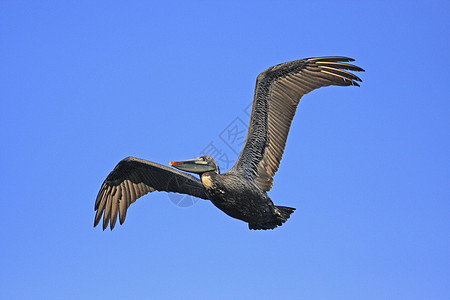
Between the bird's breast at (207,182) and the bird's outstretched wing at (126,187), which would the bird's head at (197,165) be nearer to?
the bird's breast at (207,182)

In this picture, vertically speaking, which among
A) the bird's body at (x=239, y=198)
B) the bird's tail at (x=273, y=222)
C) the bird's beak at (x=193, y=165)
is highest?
the bird's beak at (x=193, y=165)

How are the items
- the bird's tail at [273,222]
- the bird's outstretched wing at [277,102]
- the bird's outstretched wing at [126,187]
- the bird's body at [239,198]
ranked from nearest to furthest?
the bird's body at [239,198] < the bird's tail at [273,222] < the bird's outstretched wing at [277,102] < the bird's outstretched wing at [126,187]

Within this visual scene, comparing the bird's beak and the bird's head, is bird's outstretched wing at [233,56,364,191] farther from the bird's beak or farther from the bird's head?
the bird's beak

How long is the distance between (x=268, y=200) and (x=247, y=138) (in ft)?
3.83

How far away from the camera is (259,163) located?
28.0 feet

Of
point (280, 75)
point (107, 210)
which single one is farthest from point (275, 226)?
point (107, 210)

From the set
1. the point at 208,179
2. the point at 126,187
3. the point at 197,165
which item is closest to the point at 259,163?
the point at 208,179

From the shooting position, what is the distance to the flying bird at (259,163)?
782cm

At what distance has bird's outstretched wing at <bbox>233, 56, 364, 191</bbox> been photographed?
8.48m

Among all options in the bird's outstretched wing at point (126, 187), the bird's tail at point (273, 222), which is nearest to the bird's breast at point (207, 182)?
the bird's tail at point (273, 222)

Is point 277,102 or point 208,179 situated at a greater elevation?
point 277,102

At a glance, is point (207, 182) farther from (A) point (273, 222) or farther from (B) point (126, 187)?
(B) point (126, 187)

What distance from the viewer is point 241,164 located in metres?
8.40

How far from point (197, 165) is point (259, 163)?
1236 millimetres
